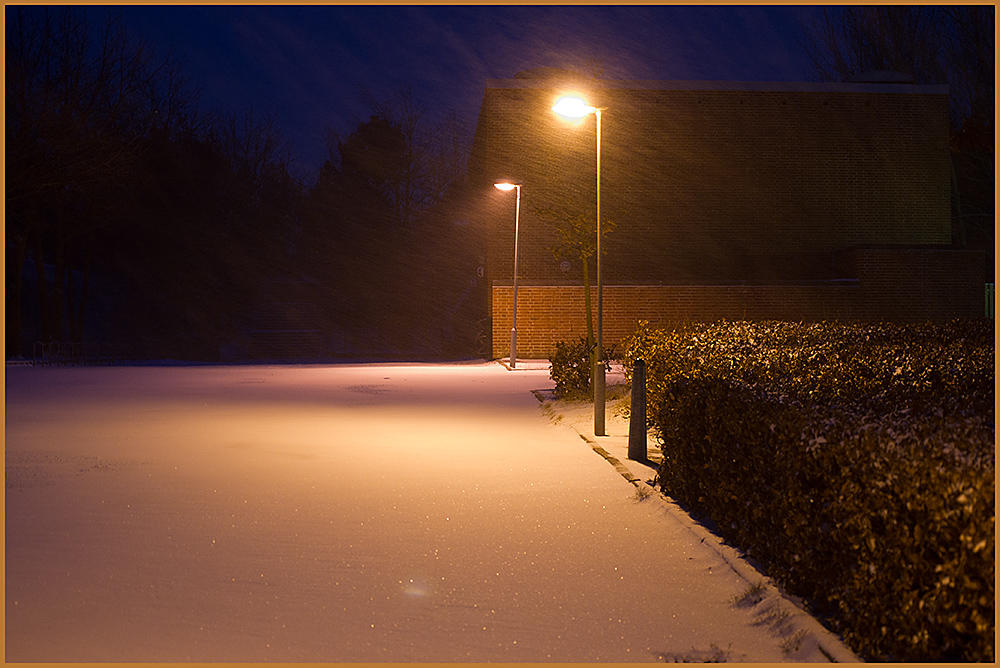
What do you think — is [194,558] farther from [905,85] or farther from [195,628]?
[905,85]

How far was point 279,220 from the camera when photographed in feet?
192

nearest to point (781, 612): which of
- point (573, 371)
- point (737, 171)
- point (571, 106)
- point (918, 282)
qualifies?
point (571, 106)

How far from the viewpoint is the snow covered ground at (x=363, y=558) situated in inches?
195

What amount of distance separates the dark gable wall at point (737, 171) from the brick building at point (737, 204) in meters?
0.06

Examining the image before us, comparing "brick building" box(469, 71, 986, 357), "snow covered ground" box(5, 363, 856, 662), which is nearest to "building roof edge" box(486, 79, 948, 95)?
"brick building" box(469, 71, 986, 357)

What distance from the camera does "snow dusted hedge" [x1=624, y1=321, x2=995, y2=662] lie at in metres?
3.79

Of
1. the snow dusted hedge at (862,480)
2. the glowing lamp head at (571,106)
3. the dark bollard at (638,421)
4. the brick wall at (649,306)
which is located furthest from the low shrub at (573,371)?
the brick wall at (649,306)

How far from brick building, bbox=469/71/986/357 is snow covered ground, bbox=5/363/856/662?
82.2 ft

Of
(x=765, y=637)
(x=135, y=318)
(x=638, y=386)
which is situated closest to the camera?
(x=765, y=637)

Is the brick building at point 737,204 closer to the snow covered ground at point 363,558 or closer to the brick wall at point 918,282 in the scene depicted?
the brick wall at point 918,282

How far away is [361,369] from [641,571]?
2751cm

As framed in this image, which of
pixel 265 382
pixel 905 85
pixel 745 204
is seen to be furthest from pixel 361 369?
pixel 905 85

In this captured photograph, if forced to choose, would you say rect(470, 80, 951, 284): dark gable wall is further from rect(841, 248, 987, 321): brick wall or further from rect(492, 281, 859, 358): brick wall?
rect(841, 248, 987, 321): brick wall

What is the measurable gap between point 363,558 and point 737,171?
36.1 meters
